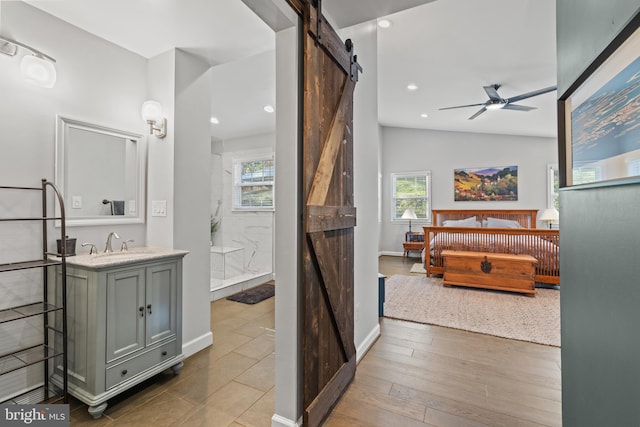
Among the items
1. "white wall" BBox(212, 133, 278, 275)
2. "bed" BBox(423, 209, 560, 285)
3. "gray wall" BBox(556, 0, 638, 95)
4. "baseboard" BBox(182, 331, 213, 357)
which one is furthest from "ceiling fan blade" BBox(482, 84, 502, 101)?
"baseboard" BBox(182, 331, 213, 357)

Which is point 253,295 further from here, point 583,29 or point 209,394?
point 583,29

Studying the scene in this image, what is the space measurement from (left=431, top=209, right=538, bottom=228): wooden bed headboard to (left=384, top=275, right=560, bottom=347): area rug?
8.37ft

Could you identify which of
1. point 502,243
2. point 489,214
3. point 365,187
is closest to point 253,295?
point 365,187

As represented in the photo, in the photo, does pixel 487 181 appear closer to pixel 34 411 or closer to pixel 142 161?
pixel 142 161

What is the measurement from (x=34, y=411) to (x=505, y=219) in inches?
299

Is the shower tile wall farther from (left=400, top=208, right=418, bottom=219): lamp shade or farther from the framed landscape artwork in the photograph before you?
the framed landscape artwork

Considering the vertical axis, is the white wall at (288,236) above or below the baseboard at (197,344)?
above

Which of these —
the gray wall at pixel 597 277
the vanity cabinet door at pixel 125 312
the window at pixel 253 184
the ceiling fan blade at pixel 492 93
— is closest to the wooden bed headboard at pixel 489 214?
the ceiling fan blade at pixel 492 93

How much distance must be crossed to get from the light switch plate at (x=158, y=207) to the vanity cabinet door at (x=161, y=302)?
19.3 inches

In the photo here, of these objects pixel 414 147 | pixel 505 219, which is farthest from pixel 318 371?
pixel 414 147

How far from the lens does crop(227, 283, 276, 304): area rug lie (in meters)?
3.87

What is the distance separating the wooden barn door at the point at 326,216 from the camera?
154cm

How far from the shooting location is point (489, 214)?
22.1ft

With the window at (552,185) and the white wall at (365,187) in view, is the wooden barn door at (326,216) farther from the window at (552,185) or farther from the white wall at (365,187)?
the window at (552,185)
